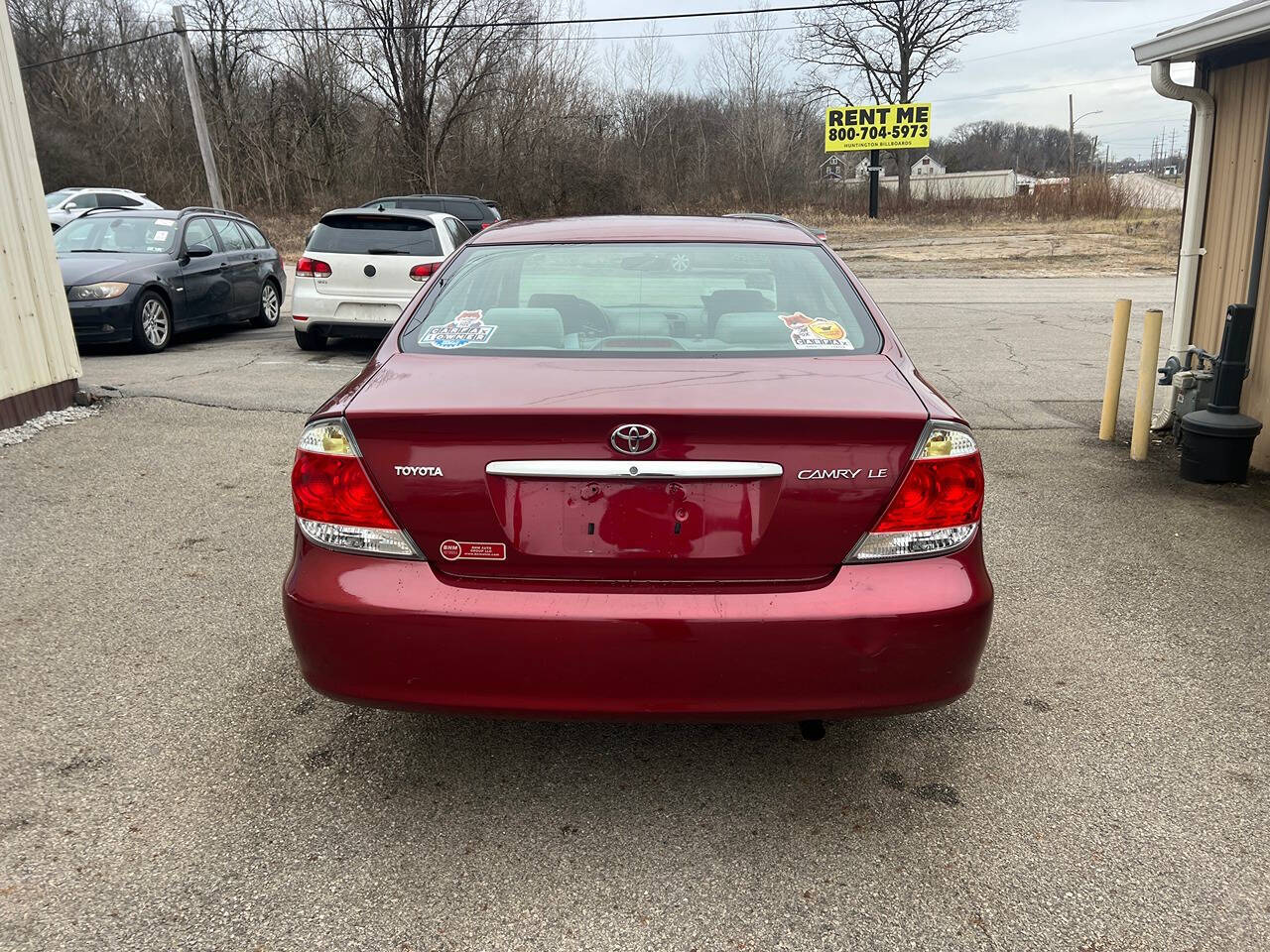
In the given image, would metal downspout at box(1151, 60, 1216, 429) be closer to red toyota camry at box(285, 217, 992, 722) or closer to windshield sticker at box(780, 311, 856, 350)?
windshield sticker at box(780, 311, 856, 350)

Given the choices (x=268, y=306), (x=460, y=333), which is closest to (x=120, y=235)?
(x=268, y=306)

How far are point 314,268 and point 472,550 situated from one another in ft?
29.1

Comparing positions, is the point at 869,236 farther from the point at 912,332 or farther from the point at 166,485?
the point at 166,485

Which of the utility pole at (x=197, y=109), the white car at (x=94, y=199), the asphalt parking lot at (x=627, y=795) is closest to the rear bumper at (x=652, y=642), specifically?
the asphalt parking lot at (x=627, y=795)

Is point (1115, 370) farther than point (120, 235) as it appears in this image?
No

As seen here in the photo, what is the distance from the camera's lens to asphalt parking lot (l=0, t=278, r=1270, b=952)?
2318 mm

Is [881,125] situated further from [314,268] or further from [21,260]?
[21,260]

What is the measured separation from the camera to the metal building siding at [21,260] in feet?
22.3

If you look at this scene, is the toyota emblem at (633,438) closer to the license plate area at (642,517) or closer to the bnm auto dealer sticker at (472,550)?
the license plate area at (642,517)

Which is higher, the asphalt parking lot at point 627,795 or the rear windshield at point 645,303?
the rear windshield at point 645,303

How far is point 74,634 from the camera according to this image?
389 cm

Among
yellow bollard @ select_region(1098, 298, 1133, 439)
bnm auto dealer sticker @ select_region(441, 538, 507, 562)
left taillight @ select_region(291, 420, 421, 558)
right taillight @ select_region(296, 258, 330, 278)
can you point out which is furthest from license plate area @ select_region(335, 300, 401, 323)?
bnm auto dealer sticker @ select_region(441, 538, 507, 562)

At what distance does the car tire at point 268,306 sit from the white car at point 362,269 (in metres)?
2.81

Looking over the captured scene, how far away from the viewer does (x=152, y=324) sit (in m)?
10.7
